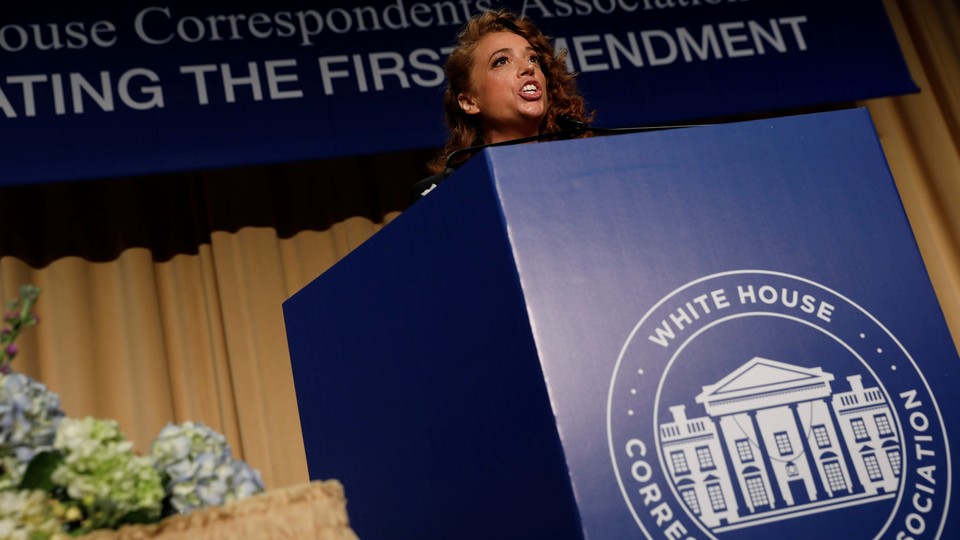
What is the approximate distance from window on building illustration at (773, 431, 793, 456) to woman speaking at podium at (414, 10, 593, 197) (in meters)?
0.81

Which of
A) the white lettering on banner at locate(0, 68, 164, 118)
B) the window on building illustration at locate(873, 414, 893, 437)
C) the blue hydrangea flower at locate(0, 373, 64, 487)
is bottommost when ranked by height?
the window on building illustration at locate(873, 414, 893, 437)

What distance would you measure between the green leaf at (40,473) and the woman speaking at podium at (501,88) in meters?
0.99

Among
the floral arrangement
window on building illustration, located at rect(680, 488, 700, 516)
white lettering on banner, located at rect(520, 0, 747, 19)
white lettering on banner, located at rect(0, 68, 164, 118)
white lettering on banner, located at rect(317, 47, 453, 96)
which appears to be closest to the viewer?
the floral arrangement

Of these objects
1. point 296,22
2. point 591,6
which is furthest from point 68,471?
point 591,6

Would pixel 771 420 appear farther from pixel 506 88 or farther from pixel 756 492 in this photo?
pixel 506 88

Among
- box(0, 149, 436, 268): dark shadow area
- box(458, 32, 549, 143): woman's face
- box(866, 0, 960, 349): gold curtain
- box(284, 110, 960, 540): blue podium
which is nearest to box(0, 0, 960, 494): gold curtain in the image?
box(0, 149, 436, 268): dark shadow area

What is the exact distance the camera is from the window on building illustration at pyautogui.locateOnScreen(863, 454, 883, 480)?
1039mm

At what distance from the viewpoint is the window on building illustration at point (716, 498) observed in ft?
3.25

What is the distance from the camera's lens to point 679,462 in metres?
1.00

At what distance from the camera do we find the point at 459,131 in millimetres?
2070

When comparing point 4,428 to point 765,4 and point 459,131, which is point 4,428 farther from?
point 765,4

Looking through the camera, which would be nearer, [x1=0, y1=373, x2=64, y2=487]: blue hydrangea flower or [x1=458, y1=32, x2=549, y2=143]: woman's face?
[x1=0, y1=373, x2=64, y2=487]: blue hydrangea flower

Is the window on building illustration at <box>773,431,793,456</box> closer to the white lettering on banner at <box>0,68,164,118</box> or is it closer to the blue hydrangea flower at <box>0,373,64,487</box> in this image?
the blue hydrangea flower at <box>0,373,64,487</box>

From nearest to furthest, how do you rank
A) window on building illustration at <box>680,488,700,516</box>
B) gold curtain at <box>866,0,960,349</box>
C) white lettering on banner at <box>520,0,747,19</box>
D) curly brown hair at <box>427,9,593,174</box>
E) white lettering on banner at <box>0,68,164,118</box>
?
1. window on building illustration at <box>680,488,700,516</box>
2. curly brown hair at <box>427,9,593,174</box>
3. white lettering on banner at <box>0,68,164,118</box>
4. white lettering on banner at <box>520,0,747,19</box>
5. gold curtain at <box>866,0,960,349</box>
